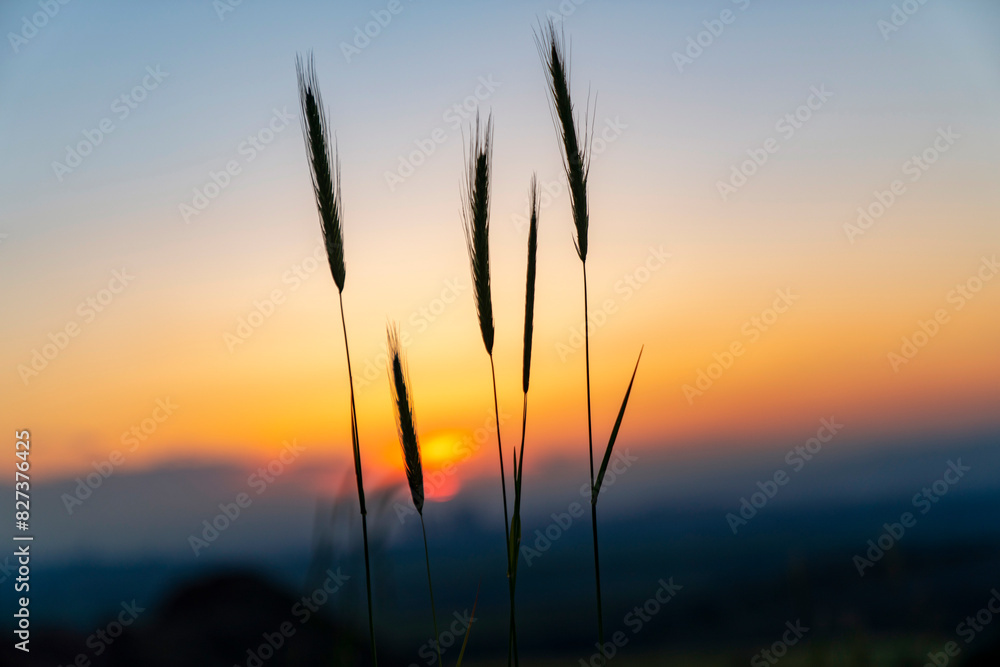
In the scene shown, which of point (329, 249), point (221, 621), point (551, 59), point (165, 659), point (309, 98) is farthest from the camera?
point (221, 621)

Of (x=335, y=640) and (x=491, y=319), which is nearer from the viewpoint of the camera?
(x=335, y=640)

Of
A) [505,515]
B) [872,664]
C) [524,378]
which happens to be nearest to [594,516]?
[505,515]

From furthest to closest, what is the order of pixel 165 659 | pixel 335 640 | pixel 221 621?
pixel 221 621 < pixel 165 659 < pixel 335 640

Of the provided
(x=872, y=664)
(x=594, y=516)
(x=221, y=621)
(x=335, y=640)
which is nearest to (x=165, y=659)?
(x=221, y=621)

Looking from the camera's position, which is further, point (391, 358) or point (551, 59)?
point (551, 59)

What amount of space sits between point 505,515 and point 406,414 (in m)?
0.42

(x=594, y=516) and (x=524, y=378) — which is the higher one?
(x=524, y=378)

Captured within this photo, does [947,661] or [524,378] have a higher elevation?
[524,378]

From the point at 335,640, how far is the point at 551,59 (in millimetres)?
1809

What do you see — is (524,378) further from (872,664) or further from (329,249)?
(872,664)

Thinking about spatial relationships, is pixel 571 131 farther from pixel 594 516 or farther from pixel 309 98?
pixel 594 516

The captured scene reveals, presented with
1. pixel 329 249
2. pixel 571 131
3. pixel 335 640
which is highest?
pixel 571 131

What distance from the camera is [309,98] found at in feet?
6.44

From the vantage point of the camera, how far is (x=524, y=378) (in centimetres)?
186
